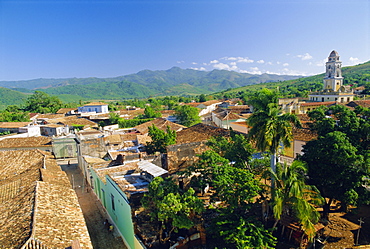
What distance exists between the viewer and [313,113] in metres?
15.6

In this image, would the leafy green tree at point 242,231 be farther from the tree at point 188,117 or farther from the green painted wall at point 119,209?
the tree at point 188,117

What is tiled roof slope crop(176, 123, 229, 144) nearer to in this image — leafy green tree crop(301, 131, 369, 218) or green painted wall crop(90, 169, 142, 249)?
green painted wall crop(90, 169, 142, 249)

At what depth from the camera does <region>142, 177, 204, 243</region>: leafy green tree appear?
995cm

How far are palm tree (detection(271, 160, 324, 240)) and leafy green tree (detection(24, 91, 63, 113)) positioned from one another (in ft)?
287

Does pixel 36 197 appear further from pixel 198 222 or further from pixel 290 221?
pixel 290 221

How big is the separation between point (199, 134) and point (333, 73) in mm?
41299

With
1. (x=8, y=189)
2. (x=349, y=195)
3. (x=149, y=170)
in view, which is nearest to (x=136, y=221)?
(x=149, y=170)

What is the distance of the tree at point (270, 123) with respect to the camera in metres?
11.4

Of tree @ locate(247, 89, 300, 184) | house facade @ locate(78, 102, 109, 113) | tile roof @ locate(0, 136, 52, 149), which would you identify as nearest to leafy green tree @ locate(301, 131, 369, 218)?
tree @ locate(247, 89, 300, 184)

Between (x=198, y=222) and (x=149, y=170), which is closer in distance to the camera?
(x=198, y=222)

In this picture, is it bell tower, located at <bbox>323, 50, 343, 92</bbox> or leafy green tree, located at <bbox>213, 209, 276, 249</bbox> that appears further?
bell tower, located at <bbox>323, 50, 343, 92</bbox>

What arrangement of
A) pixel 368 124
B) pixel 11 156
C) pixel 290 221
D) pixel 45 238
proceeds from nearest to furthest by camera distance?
pixel 45 238 < pixel 290 221 < pixel 368 124 < pixel 11 156

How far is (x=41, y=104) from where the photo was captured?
88.1 meters

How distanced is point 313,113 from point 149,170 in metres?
10.8
